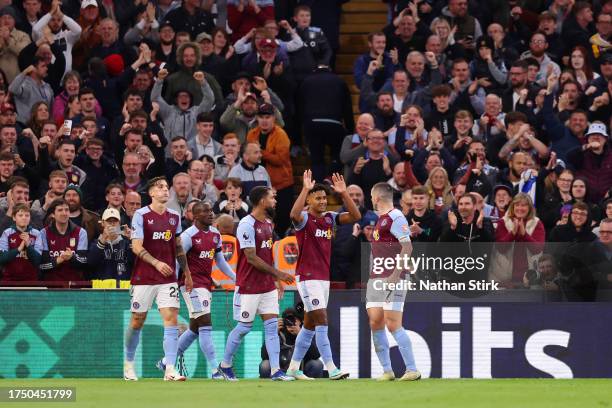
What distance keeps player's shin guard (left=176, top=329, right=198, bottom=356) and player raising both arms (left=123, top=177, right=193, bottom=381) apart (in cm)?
83

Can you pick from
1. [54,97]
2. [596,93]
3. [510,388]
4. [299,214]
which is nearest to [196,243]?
[299,214]

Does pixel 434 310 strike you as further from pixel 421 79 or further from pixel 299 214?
pixel 421 79

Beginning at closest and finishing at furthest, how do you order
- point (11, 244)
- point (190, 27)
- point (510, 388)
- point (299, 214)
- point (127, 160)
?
1. point (510, 388)
2. point (299, 214)
3. point (11, 244)
4. point (127, 160)
5. point (190, 27)

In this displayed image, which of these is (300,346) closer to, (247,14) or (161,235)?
(161,235)

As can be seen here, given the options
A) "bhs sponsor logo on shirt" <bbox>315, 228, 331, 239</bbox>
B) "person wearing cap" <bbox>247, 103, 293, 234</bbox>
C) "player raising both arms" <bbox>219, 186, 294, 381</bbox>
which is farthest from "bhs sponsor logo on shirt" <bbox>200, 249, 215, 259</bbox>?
"person wearing cap" <bbox>247, 103, 293, 234</bbox>

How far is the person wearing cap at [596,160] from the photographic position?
23562mm

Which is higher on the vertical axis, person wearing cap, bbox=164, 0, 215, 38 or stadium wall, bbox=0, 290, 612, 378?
person wearing cap, bbox=164, 0, 215, 38

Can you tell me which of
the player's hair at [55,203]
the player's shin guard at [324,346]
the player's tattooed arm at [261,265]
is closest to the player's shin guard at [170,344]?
the player's tattooed arm at [261,265]

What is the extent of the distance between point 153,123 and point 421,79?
15.1 ft

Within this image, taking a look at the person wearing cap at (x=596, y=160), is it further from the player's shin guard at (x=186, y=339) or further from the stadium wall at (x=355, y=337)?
the player's shin guard at (x=186, y=339)

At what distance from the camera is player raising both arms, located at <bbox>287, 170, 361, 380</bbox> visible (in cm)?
1841

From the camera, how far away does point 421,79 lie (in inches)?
1006

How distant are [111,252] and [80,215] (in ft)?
3.60

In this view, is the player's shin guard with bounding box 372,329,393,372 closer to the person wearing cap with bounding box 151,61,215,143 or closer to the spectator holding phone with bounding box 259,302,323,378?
the spectator holding phone with bounding box 259,302,323,378
